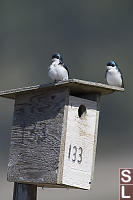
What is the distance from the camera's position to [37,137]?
3592mm

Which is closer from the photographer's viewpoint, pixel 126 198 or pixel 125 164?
pixel 126 198

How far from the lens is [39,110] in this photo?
364 centimetres

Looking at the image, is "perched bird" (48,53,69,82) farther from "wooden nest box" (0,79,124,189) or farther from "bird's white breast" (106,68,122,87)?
"bird's white breast" (106,68,122,87)

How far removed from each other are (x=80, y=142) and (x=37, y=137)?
172mm


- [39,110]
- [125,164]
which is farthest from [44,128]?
[125,164]

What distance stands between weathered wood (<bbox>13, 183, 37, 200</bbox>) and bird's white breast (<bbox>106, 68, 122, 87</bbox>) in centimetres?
53

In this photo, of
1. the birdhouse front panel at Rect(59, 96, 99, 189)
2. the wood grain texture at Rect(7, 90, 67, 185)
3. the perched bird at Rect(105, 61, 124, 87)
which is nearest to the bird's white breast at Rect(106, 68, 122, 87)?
the perched bird at Rect(105, 61, 124, 87)

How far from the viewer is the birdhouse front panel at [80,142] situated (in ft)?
11.6

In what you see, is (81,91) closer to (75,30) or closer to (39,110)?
(39,110)

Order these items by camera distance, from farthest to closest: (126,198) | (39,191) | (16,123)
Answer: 1. (39,191)
2. (126,198)
3. (16,123)

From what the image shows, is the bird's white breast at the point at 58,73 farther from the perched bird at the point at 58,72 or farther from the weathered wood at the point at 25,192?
the weathered wood at the point at 25,192

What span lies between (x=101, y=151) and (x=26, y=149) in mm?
1680

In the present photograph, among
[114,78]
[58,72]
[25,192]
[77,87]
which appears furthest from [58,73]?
[25,192]

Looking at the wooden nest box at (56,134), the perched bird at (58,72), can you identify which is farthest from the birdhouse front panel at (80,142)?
the perched bird at (58,72)
